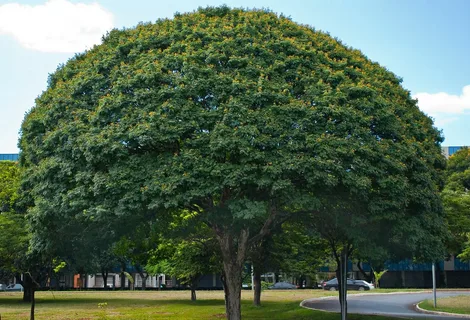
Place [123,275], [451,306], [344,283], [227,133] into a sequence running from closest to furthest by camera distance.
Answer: [227,133] → [344,283] → [451,306] → [123,275]

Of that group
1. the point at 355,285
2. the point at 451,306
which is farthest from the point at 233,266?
the point at 355,285

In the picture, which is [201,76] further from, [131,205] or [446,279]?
[446,279]

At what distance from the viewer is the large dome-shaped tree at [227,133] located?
16.5 m

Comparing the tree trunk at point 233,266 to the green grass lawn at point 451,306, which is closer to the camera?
the tree trunk at point 233,266

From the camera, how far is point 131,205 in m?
16.7

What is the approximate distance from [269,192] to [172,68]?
4.64 metres

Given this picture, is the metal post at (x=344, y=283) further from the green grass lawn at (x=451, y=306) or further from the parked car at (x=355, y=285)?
the parked car at (x=355, y=285)

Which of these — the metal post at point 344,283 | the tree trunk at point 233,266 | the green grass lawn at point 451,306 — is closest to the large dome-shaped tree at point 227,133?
the tree trunk at point 233,266

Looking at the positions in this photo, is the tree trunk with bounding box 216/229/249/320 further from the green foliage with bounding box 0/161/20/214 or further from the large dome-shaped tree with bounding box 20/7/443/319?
the green foliage with bounding box 0/161/20/214

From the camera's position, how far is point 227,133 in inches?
641

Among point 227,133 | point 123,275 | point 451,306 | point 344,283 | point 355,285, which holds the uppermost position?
point 227,133

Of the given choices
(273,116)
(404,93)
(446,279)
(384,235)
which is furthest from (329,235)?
(446,279)

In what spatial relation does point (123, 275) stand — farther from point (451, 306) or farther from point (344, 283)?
point (344, 283)

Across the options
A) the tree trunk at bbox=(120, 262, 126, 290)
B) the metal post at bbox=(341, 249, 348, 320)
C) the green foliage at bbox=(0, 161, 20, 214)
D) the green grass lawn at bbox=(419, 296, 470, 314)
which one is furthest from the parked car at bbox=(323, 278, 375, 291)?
the metal post at bbox=(341, 249, 348, 320)
